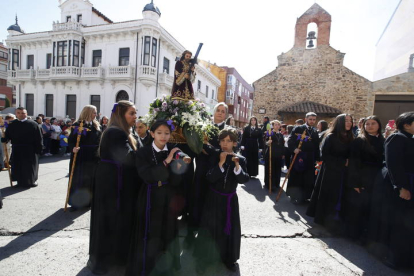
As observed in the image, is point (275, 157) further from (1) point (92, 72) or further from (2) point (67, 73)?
(2) point (67, 73)

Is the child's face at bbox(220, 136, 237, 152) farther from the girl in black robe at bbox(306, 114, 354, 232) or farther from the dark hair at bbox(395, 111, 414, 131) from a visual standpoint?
the dark hair at bbox(395, 111, 414, 131)

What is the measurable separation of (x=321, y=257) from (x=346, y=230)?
3.23ft

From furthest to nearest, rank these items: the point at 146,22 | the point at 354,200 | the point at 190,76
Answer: the point at 146,22 < the point at 190,76 < the point at 354,200

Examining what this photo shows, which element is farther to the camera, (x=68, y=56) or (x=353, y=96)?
(x=68, y=56)

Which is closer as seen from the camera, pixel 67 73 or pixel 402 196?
pixel 402 196

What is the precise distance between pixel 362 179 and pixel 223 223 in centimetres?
278

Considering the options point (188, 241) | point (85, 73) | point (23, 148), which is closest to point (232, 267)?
point (188, 241)

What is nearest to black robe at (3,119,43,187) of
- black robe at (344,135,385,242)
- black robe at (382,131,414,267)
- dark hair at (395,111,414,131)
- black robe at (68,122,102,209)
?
black robe at (68,122,102,209)

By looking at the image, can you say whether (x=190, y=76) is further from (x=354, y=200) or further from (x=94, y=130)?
(x=354, y=200)

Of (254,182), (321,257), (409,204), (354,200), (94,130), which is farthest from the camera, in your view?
(254,182)

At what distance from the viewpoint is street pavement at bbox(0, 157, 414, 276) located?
2939mm

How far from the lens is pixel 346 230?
398cm

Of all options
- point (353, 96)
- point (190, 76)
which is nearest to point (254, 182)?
point (190, 76)

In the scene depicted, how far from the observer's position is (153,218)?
8.29ft
